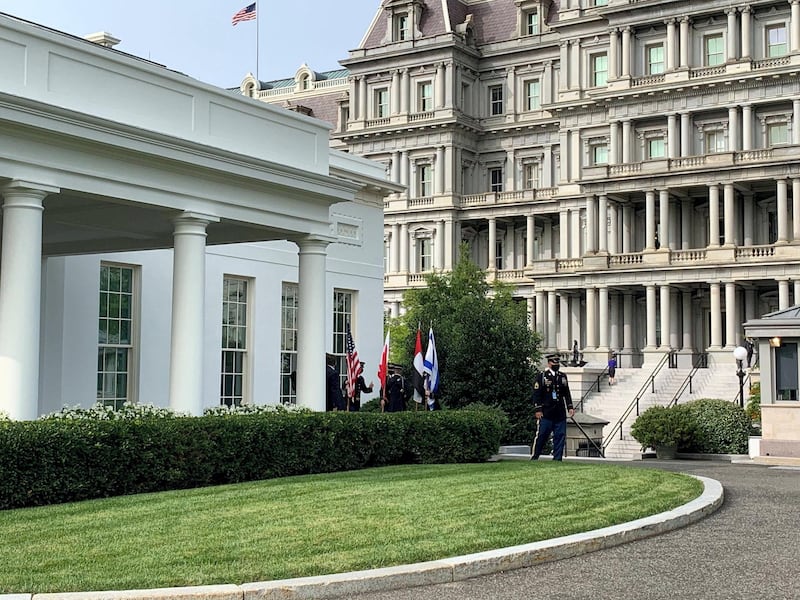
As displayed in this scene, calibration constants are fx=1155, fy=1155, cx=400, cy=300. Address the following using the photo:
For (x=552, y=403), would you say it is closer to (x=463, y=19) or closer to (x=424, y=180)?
(x=424, y=180)

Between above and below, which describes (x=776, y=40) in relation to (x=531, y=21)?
below

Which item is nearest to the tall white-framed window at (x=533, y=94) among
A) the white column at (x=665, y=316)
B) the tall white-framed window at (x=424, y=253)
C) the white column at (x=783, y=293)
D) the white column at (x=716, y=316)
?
the tall white-framed window at (x=424, y=253)

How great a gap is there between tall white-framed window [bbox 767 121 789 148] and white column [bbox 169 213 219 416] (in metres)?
51.6

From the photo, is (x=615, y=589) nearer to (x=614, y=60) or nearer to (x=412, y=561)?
(x=412, y=561)

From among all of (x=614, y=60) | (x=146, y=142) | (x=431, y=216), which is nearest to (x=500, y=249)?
(x=431, y=216)

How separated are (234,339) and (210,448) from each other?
12023mm

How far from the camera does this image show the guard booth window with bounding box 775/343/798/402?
84.3ft

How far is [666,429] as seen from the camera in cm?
3041

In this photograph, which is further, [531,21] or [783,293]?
[531,21]

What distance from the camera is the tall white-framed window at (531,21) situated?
79.7 metres

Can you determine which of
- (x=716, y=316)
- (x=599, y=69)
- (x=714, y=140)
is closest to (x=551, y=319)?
(x=716, y=316)

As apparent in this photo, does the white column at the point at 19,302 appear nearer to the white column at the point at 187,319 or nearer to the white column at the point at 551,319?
the white column at the point at 187,319

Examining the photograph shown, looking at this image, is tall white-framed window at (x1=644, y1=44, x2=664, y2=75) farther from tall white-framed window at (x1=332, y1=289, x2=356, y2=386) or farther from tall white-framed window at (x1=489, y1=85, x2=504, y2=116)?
tall white-framed window at (x1=332, y1=289, x2=356, y2=386)

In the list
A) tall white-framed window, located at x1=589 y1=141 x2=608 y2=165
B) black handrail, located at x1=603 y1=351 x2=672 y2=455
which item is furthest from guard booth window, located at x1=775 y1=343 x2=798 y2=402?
tall white-framed window, located at x1=589 y1=141 x2=608 y2=165
